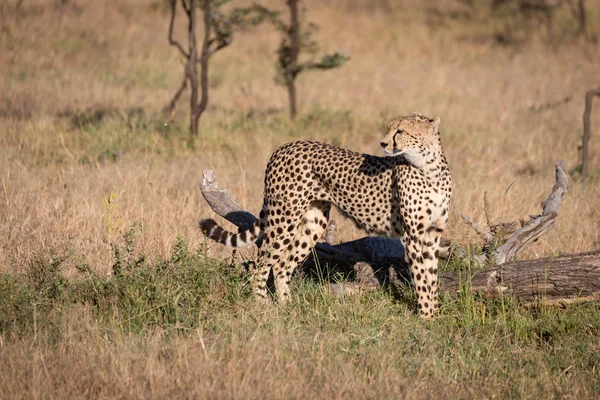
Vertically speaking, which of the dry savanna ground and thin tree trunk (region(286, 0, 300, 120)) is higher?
thin tree trunk (region(286, 0, 300, 120))

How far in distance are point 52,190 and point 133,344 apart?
3.29 metres

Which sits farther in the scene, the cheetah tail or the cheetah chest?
the cheetah tail

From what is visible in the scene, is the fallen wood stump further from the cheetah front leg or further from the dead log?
the cheetah front leg

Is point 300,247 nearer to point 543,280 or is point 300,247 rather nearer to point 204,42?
point 543,280

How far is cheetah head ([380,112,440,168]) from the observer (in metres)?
4.40

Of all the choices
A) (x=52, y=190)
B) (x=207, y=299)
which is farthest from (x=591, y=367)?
(x=52, y=190)

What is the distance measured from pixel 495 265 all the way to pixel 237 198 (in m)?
2.74

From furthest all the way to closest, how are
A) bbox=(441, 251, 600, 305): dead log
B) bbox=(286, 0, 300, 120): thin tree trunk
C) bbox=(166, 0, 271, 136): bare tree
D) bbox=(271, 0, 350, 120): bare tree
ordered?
bbox=(286, 0, 300, 120): thin tree trunk
bbox=(271, 0, 350, 120): bare tree
bbox=(166, 0, 271, 136): bare tree
bbox=(441, 251, 600, 305): dead log

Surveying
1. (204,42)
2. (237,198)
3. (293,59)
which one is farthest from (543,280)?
(293,59)

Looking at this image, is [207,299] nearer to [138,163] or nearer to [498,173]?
[138,163]

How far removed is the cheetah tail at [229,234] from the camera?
15.4ft

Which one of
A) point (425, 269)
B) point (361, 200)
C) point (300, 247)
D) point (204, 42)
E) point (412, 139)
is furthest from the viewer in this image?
point (204, 42)

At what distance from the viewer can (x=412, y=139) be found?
14.6 ft

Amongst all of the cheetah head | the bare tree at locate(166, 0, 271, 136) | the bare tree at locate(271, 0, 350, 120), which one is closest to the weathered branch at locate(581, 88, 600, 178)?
the cheetah head
